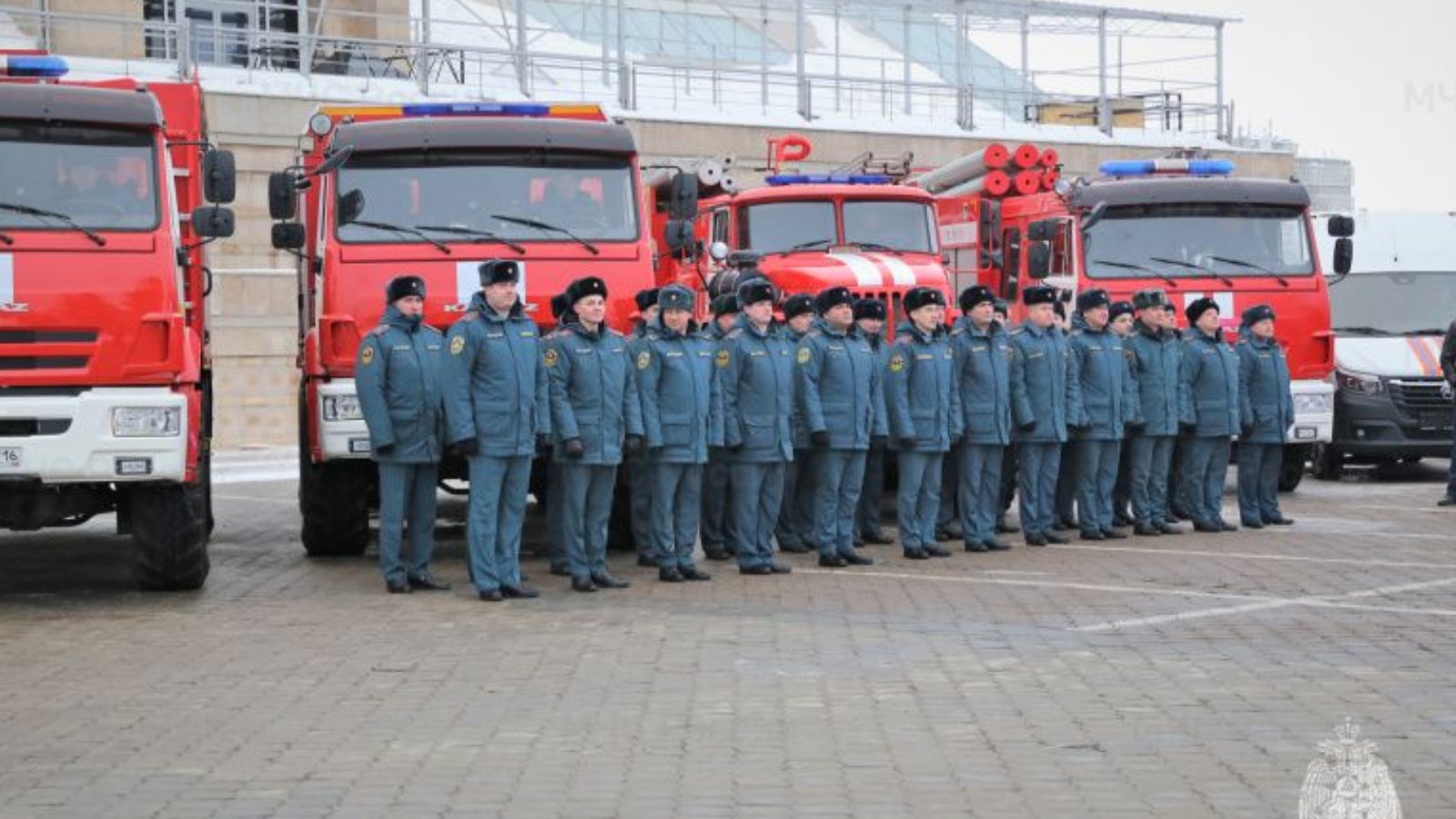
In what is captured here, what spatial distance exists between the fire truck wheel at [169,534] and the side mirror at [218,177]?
1.77 m

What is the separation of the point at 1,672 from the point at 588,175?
20.6 ft

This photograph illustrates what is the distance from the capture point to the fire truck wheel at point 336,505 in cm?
1673

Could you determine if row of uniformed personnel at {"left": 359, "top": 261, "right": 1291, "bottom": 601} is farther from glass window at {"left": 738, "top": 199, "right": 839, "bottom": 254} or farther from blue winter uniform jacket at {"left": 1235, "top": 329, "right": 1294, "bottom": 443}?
glass window at {"left": 738, "top": 199, "right": 839, "bottom": 254}

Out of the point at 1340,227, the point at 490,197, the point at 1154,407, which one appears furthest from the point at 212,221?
the point at 1340,227

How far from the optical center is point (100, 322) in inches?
537

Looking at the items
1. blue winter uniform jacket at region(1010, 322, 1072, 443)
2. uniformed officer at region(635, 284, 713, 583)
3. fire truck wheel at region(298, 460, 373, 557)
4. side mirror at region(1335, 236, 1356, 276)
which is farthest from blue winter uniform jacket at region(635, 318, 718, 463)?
side mirror at region(1335, 236, 1356, 276)

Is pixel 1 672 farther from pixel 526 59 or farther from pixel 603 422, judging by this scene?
pixel 526 59

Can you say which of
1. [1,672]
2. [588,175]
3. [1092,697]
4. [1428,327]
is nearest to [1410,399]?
[1428,327]

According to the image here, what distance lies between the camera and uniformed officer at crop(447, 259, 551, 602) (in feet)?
47.0

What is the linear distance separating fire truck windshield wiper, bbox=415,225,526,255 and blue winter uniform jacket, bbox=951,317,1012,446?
3487 millimetres

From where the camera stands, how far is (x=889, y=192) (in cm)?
2086

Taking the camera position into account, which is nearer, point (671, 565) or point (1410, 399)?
point (671, 565)

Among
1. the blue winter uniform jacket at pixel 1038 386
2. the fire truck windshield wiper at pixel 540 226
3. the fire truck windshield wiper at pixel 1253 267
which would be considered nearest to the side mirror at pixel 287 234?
the fire truck windshield wiper at pixel 540 226

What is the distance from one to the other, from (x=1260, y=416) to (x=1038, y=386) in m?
2.49
